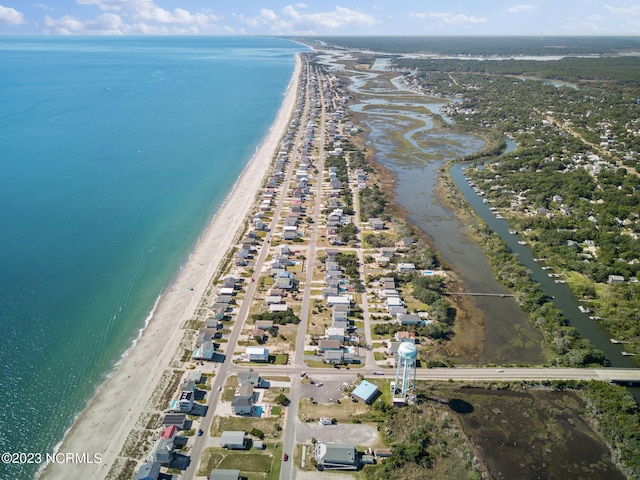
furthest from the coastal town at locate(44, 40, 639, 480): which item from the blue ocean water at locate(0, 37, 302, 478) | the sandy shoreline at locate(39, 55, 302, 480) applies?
the blue ocean water at locate(0, 37, 302, 478)

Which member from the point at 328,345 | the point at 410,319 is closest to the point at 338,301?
the point at 328,345

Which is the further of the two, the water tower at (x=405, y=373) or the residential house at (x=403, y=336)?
the residential house at (x=403, y=336)

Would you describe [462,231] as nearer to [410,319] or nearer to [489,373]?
[410,319]

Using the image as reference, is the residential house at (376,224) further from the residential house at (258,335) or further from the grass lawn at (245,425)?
the grass lawn at (245,425)

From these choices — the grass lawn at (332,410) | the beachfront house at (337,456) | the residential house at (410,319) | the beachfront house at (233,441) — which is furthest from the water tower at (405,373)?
the beachfront house at (233,441)

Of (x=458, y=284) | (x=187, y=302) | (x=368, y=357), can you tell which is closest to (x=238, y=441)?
(x=368, y=357)
